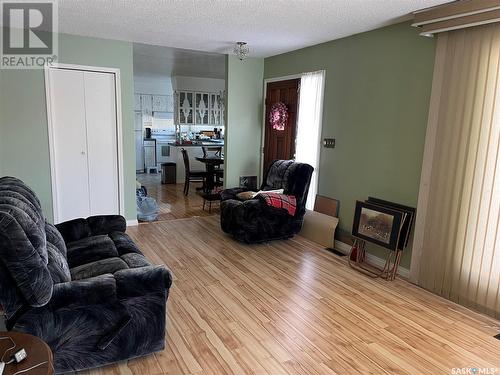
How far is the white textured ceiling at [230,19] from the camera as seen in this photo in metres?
3.06

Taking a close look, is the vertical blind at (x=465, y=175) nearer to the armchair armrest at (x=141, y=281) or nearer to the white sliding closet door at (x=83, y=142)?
the armchair armrest at (x=141, y=281)

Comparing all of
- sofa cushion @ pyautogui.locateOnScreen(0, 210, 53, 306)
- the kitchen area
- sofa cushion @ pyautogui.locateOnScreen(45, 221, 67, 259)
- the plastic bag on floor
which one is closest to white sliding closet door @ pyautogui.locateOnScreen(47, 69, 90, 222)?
the plastic bag on floor

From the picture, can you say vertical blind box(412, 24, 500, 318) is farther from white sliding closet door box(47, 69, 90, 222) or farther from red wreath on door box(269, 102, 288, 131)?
white sliding closet door box(47, 69, 90, 222)

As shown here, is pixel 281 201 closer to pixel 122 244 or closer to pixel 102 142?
pixel 122 244

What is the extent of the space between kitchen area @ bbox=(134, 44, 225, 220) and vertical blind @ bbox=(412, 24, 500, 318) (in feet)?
14.8

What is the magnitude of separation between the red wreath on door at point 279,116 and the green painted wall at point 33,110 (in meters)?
2.10

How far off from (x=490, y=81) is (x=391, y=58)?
1056 millimetres

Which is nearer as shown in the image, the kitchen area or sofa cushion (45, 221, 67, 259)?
sofa cushion (45, 221, 67, 259)

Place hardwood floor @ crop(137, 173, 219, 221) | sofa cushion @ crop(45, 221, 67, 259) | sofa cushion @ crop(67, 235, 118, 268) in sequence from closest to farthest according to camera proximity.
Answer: sofa cushion @ crop(45, 221, 67, 259), sofa cushion @ crop(67, 235, 118, 268), hardwood floor @ crop(137, 173, 219, 221)

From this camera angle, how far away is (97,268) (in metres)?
2.32

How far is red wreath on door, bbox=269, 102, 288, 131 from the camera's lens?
517 cm

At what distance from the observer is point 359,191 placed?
13.4ft

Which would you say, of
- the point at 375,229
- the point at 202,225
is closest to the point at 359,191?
the point at 375,229

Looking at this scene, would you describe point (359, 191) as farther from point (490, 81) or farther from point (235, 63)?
point (235, 63)
